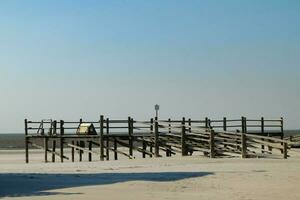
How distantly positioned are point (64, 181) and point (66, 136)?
21243mm

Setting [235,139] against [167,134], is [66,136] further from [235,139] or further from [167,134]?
[235,139]

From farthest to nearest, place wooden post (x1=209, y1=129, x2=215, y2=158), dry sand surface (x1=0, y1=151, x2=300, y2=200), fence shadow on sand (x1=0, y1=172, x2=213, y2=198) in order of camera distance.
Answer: wooden post (x1=209, y1=129, x2=215, y2=158)
fence shadow on sand (x1=0, y1=172, x2=213, y2=198)
dry sand surface (x1=0, y1=151, x2=300, y2=200)

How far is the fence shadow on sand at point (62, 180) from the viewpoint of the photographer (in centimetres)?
1408

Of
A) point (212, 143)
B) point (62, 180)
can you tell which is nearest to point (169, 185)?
point (62, 180)

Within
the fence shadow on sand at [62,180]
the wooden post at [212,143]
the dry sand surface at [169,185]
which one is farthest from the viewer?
the wooden post at [212,143]

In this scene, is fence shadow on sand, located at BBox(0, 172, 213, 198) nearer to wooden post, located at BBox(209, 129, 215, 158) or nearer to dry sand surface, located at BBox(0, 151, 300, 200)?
dry sand surface, located at BBox(0, 151, 300, 200)

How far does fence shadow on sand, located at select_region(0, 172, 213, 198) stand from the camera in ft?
46.2

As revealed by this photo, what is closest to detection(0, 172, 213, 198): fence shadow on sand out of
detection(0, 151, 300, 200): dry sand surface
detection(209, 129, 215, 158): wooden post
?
detection(0, 151, 300, 200): dry sand surface

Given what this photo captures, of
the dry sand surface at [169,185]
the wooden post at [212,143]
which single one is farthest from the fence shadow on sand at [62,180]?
the wooden post at [212,143]

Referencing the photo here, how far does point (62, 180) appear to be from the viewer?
16.5m

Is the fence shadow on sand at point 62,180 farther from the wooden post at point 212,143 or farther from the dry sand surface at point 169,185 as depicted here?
the wooden post at point 212,143

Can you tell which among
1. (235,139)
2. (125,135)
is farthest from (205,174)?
(125,135)

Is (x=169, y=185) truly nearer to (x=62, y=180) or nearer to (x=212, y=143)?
(x=62, y=180)

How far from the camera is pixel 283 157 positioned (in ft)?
84.5
